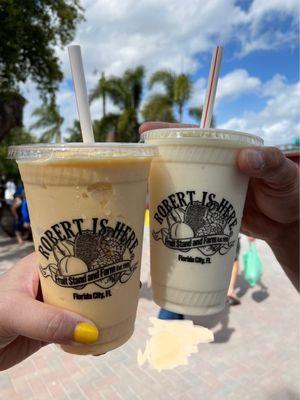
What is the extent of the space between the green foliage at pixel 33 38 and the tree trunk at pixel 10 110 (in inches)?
7.1

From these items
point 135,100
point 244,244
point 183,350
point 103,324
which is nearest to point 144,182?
point 103,324

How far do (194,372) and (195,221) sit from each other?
277cm

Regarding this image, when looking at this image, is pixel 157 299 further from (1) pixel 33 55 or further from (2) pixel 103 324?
(1) pixel 33 55

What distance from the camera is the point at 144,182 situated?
107 centimetres

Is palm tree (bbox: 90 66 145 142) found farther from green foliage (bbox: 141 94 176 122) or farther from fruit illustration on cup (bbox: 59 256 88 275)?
fruit illustration on cup (bbox: 59 256 88 275)

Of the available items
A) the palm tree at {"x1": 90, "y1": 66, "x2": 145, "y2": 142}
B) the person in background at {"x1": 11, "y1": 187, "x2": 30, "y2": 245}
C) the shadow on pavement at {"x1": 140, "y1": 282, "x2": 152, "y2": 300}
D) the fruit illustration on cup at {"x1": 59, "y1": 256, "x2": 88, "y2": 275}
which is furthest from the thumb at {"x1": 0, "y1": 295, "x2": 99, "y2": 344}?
the palm tree at {"x1": 90, "y1": 66, "x2": 145, "y2": 142}

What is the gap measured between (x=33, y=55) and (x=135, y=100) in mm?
12180

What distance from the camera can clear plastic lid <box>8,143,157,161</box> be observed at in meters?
0.95

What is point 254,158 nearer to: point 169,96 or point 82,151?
point 82,151

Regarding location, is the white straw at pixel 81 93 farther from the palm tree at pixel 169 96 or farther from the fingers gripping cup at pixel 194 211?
the palm tree at pixel 169 96

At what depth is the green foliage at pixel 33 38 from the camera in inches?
228

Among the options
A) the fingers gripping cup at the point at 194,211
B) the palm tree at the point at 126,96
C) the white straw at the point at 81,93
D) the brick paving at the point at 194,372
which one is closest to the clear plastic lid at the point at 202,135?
the fingers gripping cup at the point at 194,211

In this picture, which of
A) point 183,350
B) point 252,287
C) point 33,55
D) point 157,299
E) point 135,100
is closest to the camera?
point 157,299

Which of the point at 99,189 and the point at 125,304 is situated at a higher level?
the point at 99,189
